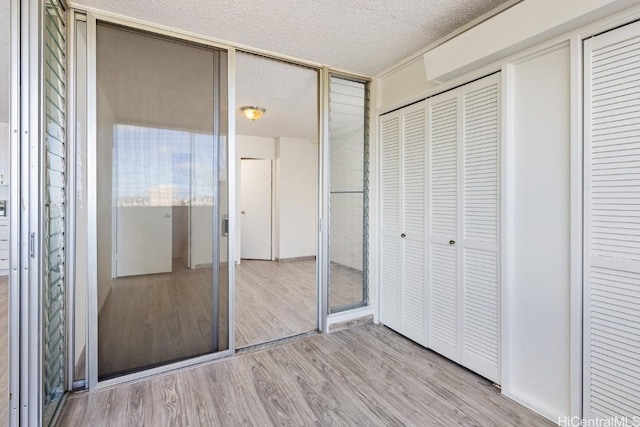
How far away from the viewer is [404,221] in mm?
2832

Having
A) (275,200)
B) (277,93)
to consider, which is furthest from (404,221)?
(275,200)

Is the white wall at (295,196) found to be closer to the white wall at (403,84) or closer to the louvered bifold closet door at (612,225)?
the white wall at (403,84)

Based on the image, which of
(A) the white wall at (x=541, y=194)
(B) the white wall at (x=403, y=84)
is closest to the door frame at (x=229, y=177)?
(B) the white wall at (x=403, y=84)

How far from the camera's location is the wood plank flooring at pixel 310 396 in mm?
1792

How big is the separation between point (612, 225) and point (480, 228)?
0.72 metres

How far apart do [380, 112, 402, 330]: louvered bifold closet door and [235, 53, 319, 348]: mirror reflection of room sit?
2.29ft

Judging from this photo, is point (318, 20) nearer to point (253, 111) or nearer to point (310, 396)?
point (253, 111)

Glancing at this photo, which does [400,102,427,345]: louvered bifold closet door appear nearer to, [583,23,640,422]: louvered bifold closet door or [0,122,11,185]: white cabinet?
[583,23,640,422]: louvered bifold closet door

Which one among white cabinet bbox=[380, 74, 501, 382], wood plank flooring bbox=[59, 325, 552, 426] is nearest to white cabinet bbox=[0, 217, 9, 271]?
wood plank flooring bbox=[59, 325, 552, 426]

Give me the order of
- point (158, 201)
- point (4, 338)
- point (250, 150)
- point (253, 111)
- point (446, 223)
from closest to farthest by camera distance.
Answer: point (4, 338)
point (158, 201)
point (446, 223)
point (253, 111)
point (250, 150)

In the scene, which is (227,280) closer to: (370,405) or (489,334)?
(370,405)

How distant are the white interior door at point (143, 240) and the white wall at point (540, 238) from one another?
2.34 metres

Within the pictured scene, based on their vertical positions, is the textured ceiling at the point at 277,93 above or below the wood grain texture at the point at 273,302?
above

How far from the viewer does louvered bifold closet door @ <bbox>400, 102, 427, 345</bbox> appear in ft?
8.68
